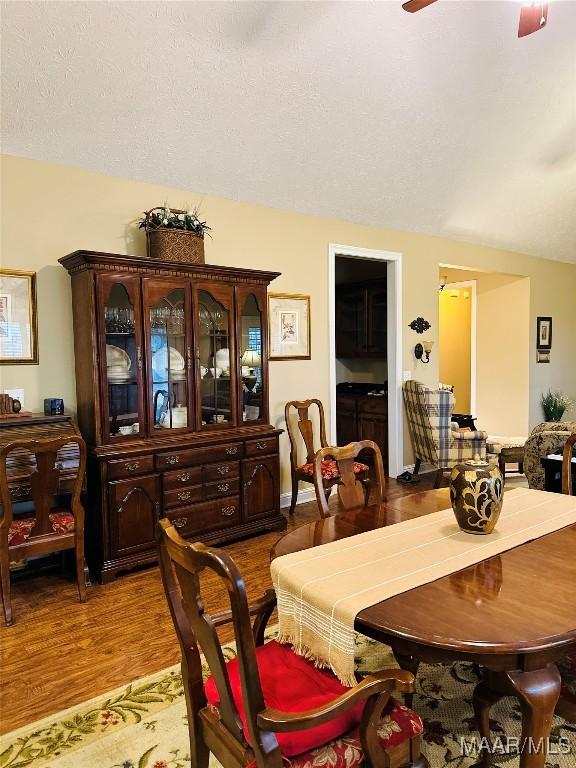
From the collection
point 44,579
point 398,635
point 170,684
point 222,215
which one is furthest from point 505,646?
point 222,215

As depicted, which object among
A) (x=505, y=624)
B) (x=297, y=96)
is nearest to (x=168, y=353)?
(x=297, y=96)

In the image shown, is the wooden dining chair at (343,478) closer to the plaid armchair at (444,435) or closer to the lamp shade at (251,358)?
the lamp shade at (251,358)

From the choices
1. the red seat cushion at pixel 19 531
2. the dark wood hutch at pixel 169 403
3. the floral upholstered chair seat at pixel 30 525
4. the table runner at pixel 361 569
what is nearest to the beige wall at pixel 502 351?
the dark wood hutch at pixel 169 403

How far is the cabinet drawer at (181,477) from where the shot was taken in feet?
11.5

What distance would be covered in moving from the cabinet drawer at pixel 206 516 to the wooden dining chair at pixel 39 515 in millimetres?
666

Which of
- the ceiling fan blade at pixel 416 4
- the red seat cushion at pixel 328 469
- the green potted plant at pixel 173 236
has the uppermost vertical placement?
the ceiling fan blade at pixel 416 4

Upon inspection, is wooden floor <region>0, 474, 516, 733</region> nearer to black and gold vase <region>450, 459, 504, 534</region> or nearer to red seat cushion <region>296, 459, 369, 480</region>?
red seat cushion <region>296, 459, 369, 480</region>

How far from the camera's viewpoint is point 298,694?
1393mm

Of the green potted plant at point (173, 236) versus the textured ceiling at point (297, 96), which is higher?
the textured ceiling at point (297, 96)

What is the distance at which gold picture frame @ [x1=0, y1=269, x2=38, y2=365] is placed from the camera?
3.33 metres

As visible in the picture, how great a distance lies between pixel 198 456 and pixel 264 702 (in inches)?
99.0

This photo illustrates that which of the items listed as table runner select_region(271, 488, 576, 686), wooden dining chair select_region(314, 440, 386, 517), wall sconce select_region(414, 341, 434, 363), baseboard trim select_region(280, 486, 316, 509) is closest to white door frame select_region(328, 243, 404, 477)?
wall sconce select_region(414, 341, 434, 363)

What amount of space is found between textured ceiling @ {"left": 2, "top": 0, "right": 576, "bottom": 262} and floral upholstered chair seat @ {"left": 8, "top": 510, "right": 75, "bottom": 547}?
7.34 ft

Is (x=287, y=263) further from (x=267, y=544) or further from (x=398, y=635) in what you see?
(x=398, y=635)
